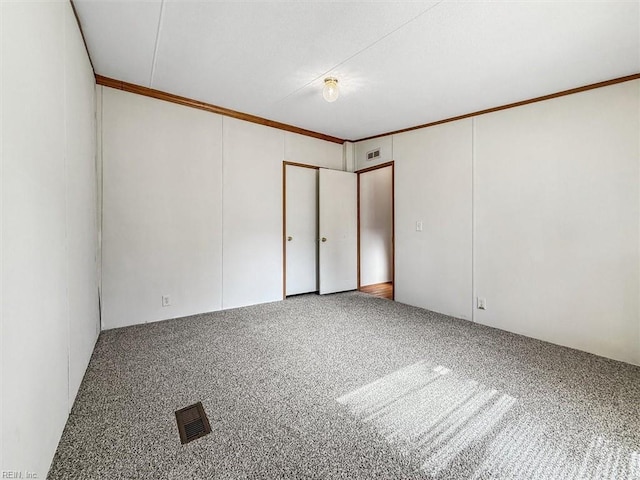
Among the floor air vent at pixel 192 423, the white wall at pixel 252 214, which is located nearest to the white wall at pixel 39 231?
the floor air vent at pixel 192 423

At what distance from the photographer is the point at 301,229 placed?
452cm

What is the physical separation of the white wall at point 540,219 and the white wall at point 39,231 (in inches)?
143

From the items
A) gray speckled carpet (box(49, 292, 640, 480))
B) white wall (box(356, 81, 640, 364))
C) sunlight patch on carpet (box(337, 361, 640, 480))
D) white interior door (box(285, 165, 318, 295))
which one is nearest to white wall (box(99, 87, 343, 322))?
white interior door (box(285, 165, 318, 295))

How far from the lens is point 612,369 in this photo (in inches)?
90.7

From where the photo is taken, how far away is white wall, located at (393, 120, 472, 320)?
11.4 ft

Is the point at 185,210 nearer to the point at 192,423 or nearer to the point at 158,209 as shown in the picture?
the point at 158,209

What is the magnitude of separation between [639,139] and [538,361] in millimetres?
1980

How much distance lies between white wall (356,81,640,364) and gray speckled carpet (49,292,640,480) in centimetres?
36

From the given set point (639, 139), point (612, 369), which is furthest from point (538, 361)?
point (639, 139)

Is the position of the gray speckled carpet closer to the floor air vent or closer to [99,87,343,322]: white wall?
the floor air vent

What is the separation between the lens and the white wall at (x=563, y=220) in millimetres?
2436

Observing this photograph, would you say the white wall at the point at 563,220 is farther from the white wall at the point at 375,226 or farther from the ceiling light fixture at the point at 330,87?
the white wall at the point at 375,226

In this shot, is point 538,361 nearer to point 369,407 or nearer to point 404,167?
point 369,407

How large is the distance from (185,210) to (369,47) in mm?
2547
